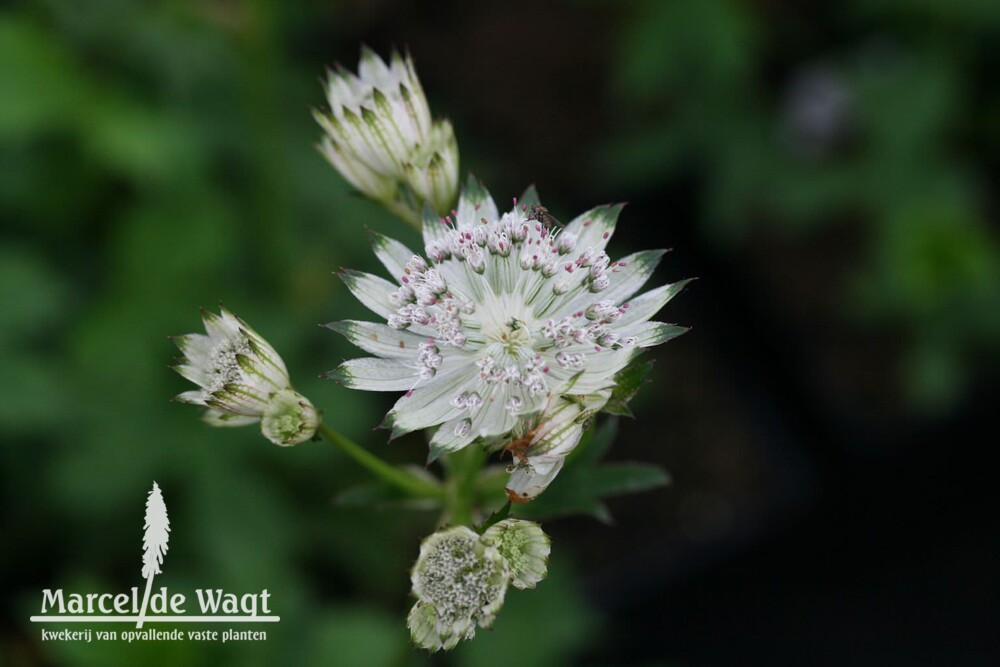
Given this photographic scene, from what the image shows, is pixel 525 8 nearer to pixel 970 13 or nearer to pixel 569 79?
pixel 569 79

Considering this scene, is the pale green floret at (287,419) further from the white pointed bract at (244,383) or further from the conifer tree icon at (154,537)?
the conifer tree icon at (154,537)

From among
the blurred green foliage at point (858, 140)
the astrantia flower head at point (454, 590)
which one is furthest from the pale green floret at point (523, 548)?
the blurred green foliage at point (858, 140)

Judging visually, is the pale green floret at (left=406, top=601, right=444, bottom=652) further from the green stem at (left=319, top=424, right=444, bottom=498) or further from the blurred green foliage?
the blurred green foliage

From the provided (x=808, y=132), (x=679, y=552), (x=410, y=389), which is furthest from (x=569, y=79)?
(x=410, y=389)

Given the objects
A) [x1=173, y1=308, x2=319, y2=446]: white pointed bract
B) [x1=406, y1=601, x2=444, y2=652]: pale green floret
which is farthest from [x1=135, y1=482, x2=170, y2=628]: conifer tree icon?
[x1=406, y1=601, x2=444, y2=652]: pale green floret

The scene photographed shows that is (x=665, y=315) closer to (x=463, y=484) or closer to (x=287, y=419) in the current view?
(x=463, y=484)
